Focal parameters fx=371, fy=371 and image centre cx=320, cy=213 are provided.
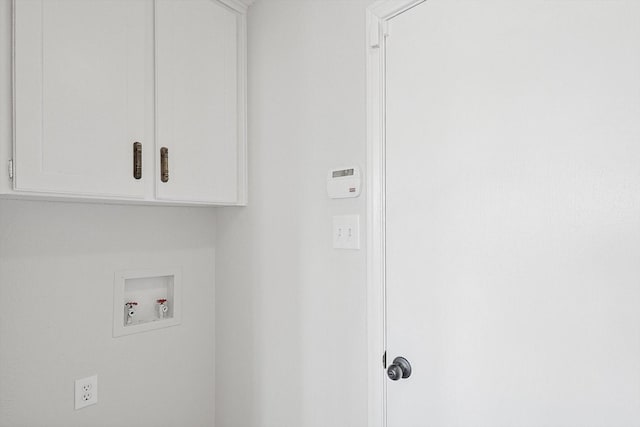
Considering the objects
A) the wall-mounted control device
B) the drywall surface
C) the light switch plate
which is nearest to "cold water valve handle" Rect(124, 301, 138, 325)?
the wall-mounted control device

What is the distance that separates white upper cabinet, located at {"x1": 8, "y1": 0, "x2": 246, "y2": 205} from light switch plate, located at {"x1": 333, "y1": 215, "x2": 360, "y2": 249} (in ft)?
1.81

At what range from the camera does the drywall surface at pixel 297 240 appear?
1.30 m

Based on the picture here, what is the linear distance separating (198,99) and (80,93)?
0.43 meters

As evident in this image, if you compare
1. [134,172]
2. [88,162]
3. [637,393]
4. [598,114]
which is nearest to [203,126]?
[134,172]

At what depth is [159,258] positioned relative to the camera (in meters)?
1.70

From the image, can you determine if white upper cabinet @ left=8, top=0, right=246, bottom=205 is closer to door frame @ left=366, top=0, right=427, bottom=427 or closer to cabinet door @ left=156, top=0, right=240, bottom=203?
cabinet door @ left=156, top=0, right=240, bottom=203

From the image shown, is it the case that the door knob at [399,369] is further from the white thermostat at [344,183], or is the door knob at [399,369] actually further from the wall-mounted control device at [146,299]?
the wall-mounted control device at [146,299]

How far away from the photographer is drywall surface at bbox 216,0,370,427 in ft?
4.27

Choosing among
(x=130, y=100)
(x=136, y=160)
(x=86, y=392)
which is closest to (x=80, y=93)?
(x=130, y=100)

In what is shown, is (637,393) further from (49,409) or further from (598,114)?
(49,409)

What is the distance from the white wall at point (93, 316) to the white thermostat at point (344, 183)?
2.67ft

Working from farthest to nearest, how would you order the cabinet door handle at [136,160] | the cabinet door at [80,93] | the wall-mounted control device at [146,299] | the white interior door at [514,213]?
the wall-mounted control device at [146,299]
the cabinet door handle at [136,160]
the cabinet door at [80,93]
the white interior door at [514,213]

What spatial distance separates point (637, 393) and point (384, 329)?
Result: 63 centimetres

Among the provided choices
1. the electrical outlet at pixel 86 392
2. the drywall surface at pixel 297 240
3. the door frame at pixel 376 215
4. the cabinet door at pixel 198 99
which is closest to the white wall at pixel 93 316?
the electrical outlet at pixel 86 392
